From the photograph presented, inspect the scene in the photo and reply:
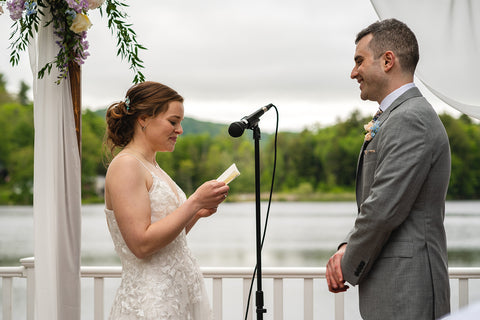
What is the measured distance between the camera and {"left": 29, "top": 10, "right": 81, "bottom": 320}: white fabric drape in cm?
233

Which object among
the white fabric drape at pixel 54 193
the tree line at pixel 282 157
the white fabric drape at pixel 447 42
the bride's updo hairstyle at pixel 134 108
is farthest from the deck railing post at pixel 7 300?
the tree line at pixel 282 157

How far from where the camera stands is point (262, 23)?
29.4 metres

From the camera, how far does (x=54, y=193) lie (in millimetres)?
2361

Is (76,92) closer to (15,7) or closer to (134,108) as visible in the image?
(15,7)

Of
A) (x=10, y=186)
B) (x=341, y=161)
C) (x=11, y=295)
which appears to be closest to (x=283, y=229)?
(x=341, y=161)

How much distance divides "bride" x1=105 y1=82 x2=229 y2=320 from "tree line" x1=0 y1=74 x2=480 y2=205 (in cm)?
1480

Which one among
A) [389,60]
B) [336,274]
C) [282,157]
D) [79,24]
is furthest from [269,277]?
[282,157]

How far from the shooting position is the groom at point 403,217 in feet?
5.15

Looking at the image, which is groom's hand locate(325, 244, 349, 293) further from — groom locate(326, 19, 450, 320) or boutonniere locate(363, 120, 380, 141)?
boutonniere locate(363, 120, 380, 141)

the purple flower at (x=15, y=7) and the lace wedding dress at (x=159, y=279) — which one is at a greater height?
the purple flower at (x=15, y=7)

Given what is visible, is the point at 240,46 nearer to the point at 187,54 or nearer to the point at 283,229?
the point at 187,54

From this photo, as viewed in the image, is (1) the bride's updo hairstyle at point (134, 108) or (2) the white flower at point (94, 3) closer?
(1) the bride's updo hairstyle at point (134, 108)

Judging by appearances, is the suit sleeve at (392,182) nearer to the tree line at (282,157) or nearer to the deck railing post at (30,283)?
the deck railing post at (30,283)

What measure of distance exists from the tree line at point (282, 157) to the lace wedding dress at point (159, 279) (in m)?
14.8
